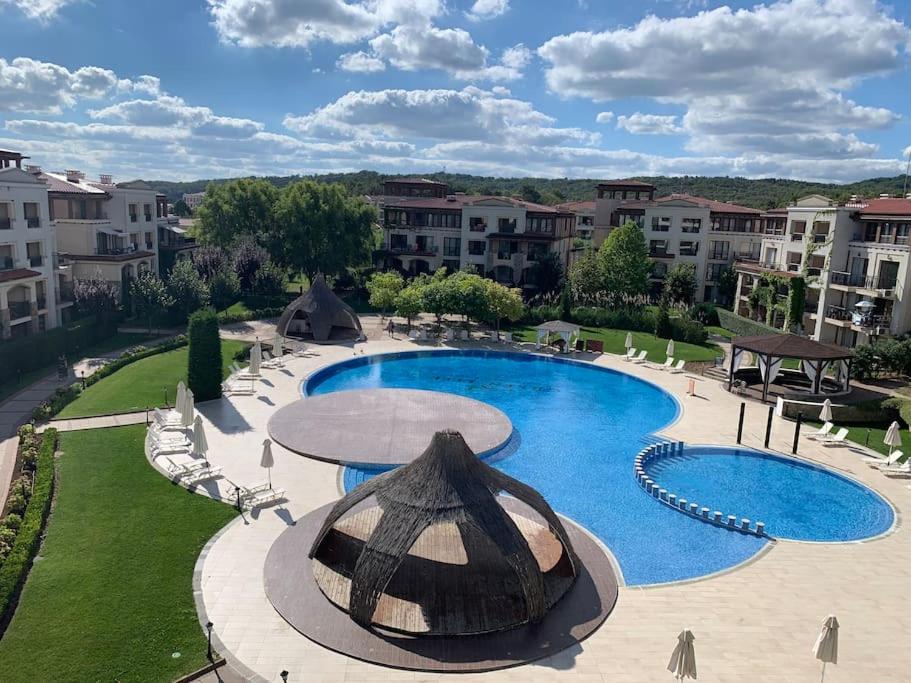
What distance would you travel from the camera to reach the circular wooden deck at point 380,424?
80.3 feet

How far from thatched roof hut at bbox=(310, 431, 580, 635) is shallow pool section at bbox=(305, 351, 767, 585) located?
3.59 metres

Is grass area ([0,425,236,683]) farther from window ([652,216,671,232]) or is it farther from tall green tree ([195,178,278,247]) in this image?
window ([652,216,671,232])

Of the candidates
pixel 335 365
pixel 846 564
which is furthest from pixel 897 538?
pixel 335 365

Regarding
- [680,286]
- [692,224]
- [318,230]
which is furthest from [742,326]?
[318,230]

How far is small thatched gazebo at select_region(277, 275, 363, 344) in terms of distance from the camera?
43.2 metres

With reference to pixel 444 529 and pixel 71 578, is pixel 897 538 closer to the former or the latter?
pixel 444 529

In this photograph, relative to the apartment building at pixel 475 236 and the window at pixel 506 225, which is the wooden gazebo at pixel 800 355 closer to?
the apartment building at pixel 475 236

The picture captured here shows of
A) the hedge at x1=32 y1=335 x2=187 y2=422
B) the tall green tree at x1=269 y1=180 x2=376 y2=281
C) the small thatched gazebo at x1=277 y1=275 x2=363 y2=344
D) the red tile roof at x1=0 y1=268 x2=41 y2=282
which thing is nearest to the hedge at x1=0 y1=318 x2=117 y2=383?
the hedge at x1=32 y1=335 x2=187 y2=422

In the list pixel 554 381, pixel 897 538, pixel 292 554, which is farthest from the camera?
pixel 554 381

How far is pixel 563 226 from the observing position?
62.7 meters

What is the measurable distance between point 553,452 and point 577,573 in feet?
33.2

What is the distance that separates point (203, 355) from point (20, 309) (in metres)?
17.3

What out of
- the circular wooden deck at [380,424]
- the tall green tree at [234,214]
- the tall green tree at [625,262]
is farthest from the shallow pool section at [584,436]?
the tall green tree at [234,214]

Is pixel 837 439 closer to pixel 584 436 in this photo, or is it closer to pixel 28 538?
pixel 584 436
